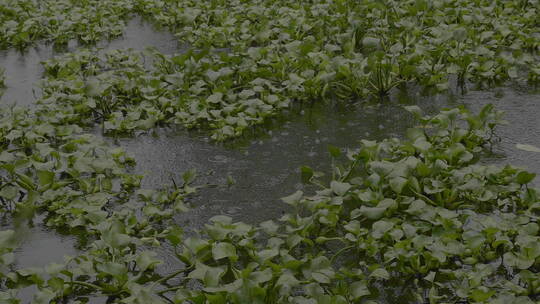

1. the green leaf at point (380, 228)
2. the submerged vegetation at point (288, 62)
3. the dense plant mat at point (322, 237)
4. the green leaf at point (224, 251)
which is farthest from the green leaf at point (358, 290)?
the submerged vegetation at point (288, 62)

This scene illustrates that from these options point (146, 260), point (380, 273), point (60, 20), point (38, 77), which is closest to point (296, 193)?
point (380, 273)

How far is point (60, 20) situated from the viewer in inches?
225

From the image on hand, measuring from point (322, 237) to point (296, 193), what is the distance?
0.23 meters

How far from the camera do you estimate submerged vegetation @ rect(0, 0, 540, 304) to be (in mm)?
2299

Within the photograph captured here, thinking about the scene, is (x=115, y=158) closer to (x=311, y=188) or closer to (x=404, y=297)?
(x=311, y=188)

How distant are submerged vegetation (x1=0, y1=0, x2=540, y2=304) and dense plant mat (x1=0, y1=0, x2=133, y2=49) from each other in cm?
68

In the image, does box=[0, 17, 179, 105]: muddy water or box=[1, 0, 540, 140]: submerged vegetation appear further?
box=[0, 17, 179, 105]: muddy water

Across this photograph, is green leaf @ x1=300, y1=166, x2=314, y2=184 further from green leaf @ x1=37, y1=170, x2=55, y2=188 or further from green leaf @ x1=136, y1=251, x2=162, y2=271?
green leaf @ x1=37, y1=170, x2=55, y2=188

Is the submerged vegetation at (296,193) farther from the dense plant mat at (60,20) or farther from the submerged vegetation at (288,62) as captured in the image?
the dense plant mat at (60,20)

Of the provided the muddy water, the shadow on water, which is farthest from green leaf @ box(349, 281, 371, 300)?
the muddy water

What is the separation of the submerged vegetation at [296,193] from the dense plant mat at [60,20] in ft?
2.22

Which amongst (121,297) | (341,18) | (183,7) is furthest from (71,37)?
(121,297)

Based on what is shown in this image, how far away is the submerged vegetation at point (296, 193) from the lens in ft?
7.54

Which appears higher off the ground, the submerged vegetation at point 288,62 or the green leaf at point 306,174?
the submerged vegetation at point 288,62
